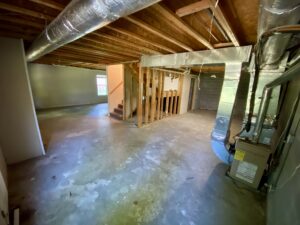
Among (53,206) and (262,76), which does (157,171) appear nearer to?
(53,206)

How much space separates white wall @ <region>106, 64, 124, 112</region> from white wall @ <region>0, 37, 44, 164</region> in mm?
2993

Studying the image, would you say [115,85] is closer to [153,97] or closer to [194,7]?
[153,97]

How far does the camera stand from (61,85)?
718 cm

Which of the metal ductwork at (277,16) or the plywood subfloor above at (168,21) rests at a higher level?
the plywood subfloor above at (168,21)

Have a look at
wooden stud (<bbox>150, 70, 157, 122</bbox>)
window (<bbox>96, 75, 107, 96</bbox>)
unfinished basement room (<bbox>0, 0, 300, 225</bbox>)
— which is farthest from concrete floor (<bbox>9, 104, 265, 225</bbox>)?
window (<bbox>96, 75, 107, 96</bbox>)

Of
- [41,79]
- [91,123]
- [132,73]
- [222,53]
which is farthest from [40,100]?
[222,53]

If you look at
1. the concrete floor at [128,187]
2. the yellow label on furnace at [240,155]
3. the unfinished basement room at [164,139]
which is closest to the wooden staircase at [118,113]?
the unfinished basement room at [164,139]

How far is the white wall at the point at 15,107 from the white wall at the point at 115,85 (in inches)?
118

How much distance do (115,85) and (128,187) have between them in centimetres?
417

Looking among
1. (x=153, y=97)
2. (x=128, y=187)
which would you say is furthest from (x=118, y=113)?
(x=128, y=187)

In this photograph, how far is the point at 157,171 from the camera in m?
2.37

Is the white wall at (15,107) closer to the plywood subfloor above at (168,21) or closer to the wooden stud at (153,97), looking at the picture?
the plywood subfloor above at (168,21)

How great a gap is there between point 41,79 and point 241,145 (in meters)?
8.22

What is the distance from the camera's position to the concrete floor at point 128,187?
1.57 meters
